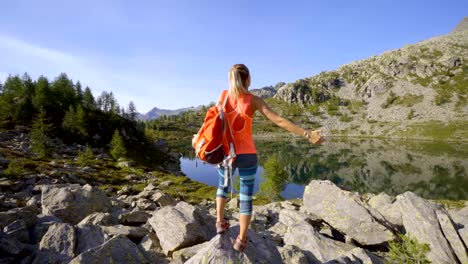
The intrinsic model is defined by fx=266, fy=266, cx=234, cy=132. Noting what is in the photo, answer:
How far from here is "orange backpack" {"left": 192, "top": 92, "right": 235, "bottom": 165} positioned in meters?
6.11

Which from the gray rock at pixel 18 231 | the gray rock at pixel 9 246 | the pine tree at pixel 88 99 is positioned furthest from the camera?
the pine tree at pixel 88 99

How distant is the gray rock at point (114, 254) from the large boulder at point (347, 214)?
31.9 ft

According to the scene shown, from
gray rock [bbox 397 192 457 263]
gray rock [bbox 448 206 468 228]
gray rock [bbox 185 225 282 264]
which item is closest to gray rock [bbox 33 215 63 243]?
gray rock [bbox 185 225 282 264]

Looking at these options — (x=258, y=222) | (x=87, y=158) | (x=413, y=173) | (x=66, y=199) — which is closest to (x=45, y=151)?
(x=87, y=158)

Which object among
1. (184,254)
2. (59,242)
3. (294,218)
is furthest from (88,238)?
(294,218)

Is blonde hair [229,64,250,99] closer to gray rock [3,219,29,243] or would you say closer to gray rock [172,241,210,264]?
gray rock [172,241,210,264]

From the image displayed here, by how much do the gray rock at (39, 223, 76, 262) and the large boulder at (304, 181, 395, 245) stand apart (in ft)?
37.3

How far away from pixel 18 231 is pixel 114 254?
12.4 ft

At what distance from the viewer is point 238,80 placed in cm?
609

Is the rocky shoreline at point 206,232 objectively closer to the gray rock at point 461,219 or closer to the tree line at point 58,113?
the gray rock at point 461,219

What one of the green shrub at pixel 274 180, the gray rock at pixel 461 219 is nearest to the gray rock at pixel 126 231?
the gray rock at pixel 461 219

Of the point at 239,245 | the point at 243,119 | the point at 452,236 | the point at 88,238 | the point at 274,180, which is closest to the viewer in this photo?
the point at 243,119

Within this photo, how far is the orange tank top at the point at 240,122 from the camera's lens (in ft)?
20.1

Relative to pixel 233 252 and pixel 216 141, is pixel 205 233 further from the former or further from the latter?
pixel 216 141
